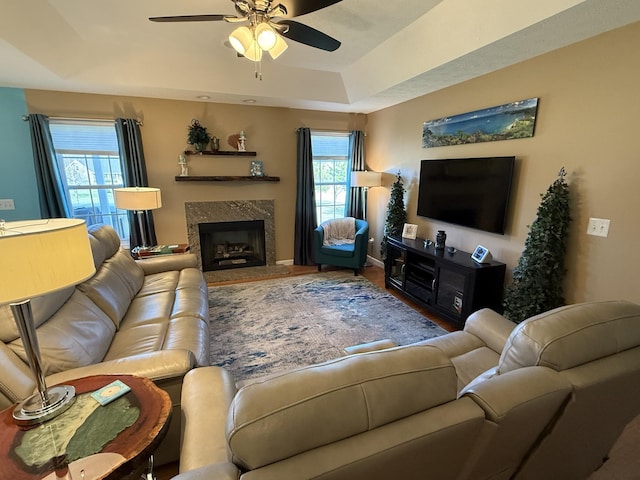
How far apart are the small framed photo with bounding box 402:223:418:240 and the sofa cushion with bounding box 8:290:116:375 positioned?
3310 millimetres

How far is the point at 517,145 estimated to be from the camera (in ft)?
9.05

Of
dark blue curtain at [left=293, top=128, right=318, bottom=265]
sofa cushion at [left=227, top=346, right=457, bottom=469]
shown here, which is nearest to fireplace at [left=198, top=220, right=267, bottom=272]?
dark blue curtain at [left=293, top=128, right=318, bottom=265]

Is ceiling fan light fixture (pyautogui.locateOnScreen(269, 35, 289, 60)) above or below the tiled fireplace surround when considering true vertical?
above

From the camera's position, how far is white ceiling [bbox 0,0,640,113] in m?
2.12

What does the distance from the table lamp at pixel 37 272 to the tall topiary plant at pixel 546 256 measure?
2.88 meters

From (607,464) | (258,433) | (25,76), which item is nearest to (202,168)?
(25,76)

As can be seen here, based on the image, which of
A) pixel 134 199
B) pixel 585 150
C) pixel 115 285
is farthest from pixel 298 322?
pixel 585 150

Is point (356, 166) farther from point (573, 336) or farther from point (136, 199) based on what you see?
point (573, 336)

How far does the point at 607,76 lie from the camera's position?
2.12m

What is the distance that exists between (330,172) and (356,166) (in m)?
0.46

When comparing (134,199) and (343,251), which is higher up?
(134,199)

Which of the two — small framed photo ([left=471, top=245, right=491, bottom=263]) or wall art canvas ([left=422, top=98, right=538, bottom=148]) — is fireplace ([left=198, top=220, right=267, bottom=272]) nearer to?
wall art canvas ([left=422, top=98, right=538, bottom=148])

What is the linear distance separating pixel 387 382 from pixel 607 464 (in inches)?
68.7

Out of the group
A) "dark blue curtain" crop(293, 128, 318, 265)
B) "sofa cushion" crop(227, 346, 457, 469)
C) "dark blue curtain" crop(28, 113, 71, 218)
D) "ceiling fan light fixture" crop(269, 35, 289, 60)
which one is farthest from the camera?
"dark blue curtain" crop(293, 128, 318, 265)
